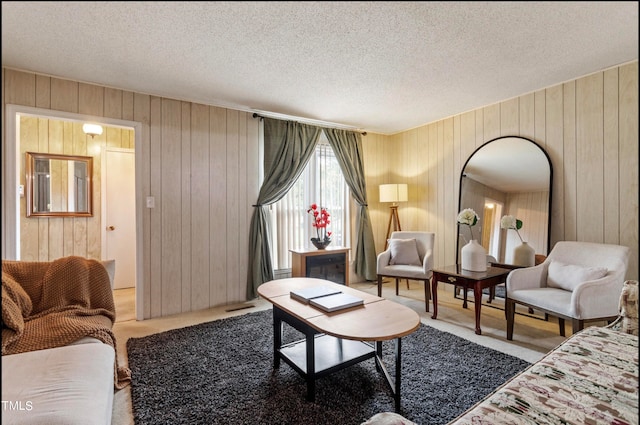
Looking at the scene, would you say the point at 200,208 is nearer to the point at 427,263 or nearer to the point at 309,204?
the point at 309,204

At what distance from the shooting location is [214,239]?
12.0 feet

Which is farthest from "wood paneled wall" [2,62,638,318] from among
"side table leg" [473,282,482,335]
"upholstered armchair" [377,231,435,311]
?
"side table leg" [473,282,482,335]

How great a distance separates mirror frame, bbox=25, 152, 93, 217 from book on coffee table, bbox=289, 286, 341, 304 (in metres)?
3.52

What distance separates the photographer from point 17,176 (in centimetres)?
269

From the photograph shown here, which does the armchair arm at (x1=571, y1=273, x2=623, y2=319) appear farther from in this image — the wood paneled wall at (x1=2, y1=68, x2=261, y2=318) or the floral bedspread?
the wood paneled wall at (x1=2, y1=68, x2=261, y2=318)

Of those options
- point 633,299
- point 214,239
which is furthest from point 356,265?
point 633,299

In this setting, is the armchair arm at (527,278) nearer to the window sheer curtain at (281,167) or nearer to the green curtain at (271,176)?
the window sheer curtain at (281,167)

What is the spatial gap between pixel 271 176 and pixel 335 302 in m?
2.23

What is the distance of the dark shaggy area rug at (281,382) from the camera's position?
5.76ft

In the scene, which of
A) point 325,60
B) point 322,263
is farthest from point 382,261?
point 325,60

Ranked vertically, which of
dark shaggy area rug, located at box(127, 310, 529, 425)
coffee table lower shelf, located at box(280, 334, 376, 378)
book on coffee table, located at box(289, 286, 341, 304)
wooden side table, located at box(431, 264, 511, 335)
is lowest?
dark shaggy area rug, located at box(127, 310, 529, 425)

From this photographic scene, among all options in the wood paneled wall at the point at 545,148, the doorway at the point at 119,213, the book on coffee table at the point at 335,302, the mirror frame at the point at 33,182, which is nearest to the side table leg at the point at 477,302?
the wood paneled wall at the point at 545,148

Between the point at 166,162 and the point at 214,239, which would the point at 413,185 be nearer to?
the point at 214,239

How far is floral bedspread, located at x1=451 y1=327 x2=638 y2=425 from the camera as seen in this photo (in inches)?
44.2
